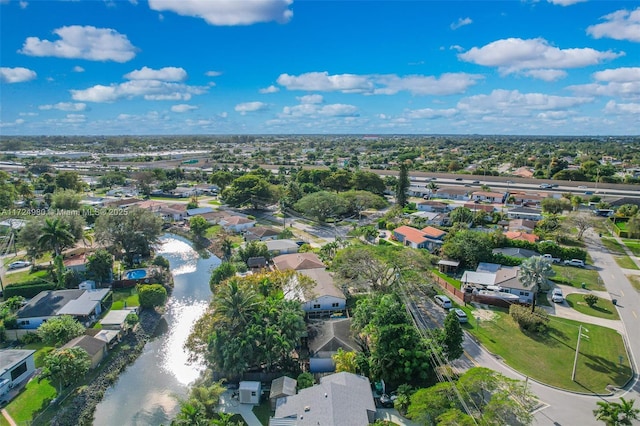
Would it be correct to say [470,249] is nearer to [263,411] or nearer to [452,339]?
[452,339]

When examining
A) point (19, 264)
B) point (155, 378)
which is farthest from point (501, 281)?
point (19, 264)

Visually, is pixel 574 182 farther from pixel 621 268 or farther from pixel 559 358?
pixel 559 358

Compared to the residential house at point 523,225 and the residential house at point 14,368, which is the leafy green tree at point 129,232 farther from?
the residential house at point 523,225

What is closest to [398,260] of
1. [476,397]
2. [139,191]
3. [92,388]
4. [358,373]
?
[358,373]

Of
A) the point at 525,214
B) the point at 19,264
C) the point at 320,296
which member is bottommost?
the point at 19,264

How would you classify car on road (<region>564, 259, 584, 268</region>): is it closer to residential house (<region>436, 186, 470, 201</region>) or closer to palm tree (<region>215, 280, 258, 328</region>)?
palm tree (<region>215, 280, 258, 328</region>)

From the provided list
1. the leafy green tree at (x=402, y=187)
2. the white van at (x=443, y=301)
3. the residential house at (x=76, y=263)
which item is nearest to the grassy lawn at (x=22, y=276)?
the residential house at (x=76, y=263)
